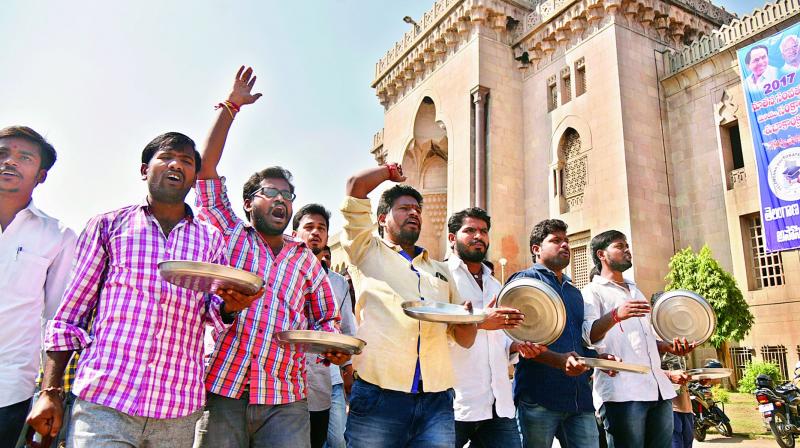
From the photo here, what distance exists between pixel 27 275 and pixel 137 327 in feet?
2.51

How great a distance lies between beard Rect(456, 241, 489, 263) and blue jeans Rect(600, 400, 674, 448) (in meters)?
1.51

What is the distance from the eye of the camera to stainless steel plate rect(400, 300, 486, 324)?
2.49 m

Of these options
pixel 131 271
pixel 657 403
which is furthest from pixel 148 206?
pixel 657 403

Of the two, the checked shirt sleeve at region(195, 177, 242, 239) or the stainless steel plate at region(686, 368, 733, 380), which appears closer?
the checked shirt sleeve at region(195, 177, 242, 239)

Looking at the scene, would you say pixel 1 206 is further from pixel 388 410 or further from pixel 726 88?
pixel 726 88

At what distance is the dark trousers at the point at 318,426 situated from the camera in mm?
3621

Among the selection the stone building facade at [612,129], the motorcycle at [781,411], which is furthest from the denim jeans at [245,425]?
the stone building facade at [612,129]

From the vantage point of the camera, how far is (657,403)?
3893 mm

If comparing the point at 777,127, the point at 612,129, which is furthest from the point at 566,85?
the point at 777,127

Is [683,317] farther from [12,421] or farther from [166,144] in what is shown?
[12,421]

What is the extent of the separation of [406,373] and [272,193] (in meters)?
1.13

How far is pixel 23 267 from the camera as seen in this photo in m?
2.39

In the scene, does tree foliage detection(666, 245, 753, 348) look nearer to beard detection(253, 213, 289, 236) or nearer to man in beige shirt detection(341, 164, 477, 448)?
man in beige shirt detection(341, 164, 477, 448)

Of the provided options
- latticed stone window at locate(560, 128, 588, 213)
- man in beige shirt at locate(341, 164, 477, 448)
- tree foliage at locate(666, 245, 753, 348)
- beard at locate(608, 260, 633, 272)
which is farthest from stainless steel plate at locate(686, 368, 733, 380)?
latticed stone window at locate(560, 128, 588, 213)
